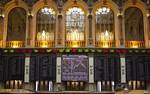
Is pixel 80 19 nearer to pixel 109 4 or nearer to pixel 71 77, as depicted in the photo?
pixel 109 4

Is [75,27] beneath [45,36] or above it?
above

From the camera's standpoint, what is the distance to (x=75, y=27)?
36.2 metres

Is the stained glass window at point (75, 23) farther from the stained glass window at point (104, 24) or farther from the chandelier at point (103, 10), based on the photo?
the chandelier at point (103, 10)

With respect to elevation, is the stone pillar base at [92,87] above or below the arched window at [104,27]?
below

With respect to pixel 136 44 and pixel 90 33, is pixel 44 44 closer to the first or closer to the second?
pixel 90 33

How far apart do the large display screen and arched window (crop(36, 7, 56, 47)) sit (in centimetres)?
263

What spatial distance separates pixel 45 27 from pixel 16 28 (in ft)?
10.1

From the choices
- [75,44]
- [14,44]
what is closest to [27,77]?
[14,44]

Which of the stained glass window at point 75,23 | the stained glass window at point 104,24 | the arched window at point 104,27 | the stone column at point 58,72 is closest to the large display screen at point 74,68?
the stone column at point 58,72

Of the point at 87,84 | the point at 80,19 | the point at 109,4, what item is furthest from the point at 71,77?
the point at 109,4

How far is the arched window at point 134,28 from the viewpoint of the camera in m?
35.7

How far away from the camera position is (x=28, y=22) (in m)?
36.0

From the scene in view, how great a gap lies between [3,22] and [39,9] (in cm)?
406

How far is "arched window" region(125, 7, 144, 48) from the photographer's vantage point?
3566 centimetres
